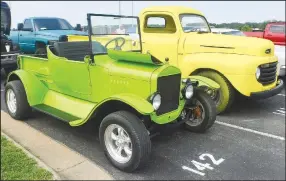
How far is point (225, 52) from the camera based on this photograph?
5.80m

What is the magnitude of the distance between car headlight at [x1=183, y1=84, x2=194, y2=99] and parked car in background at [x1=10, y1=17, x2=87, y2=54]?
6924 mm

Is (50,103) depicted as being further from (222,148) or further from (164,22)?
(164,22)

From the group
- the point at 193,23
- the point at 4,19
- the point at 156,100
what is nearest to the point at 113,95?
the point at 156,100

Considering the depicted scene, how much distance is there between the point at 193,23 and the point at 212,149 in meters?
3.68

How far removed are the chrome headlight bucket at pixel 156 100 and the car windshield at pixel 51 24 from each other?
8.37 metres

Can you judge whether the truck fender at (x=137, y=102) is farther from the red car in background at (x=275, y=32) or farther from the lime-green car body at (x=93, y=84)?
the red car in background at (x=275, y=32)

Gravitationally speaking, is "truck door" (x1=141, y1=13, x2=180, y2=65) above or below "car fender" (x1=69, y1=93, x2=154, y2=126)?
above

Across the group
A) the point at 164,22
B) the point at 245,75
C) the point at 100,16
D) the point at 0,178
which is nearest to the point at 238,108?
the point at 245,75

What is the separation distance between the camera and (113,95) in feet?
11.9

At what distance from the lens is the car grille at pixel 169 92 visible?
371cm

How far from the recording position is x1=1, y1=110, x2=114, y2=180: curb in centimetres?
332

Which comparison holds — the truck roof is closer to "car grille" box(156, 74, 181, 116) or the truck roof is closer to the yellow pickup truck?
the yellow pickup truck

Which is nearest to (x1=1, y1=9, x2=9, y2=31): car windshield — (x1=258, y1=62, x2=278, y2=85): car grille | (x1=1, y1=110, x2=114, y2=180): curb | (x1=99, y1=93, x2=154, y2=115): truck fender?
(x1=1, y1=110, x2=114, y2=180): curb

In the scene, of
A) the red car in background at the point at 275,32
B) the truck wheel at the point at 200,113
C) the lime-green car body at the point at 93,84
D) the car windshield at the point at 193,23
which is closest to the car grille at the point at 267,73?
the truck wheel at the point at 200,113
